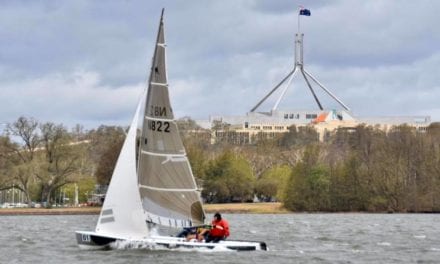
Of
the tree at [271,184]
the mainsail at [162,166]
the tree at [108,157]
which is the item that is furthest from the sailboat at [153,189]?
the tree at [271,184]

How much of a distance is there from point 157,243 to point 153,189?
248 cm

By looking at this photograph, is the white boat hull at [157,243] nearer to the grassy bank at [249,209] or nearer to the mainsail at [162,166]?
the mainsail at [162,166]

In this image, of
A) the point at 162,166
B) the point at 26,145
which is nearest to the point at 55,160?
the point at 26,145

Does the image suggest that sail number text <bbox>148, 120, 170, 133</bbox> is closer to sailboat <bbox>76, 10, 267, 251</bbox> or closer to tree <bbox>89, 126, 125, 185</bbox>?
sailboat <bbox>76, 10, 267, 251</bbox>

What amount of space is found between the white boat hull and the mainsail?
1231 mm

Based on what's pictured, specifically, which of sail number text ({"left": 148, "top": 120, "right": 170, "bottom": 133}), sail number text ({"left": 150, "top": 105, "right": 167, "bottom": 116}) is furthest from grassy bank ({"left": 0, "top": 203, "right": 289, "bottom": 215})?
sail number text ({"left": 150, "top": 105, "right": 167, "bottom": 116})

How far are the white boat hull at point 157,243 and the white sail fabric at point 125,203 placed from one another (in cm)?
33

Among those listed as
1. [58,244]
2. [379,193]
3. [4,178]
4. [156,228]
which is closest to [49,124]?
[4,178]

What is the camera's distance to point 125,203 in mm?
47312

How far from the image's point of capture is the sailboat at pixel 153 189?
156ft

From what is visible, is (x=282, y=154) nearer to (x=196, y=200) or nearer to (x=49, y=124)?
(x=49, y=124)

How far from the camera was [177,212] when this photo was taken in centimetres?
4869

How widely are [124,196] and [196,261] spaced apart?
4496 millimetres

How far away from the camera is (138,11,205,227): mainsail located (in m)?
48.0
